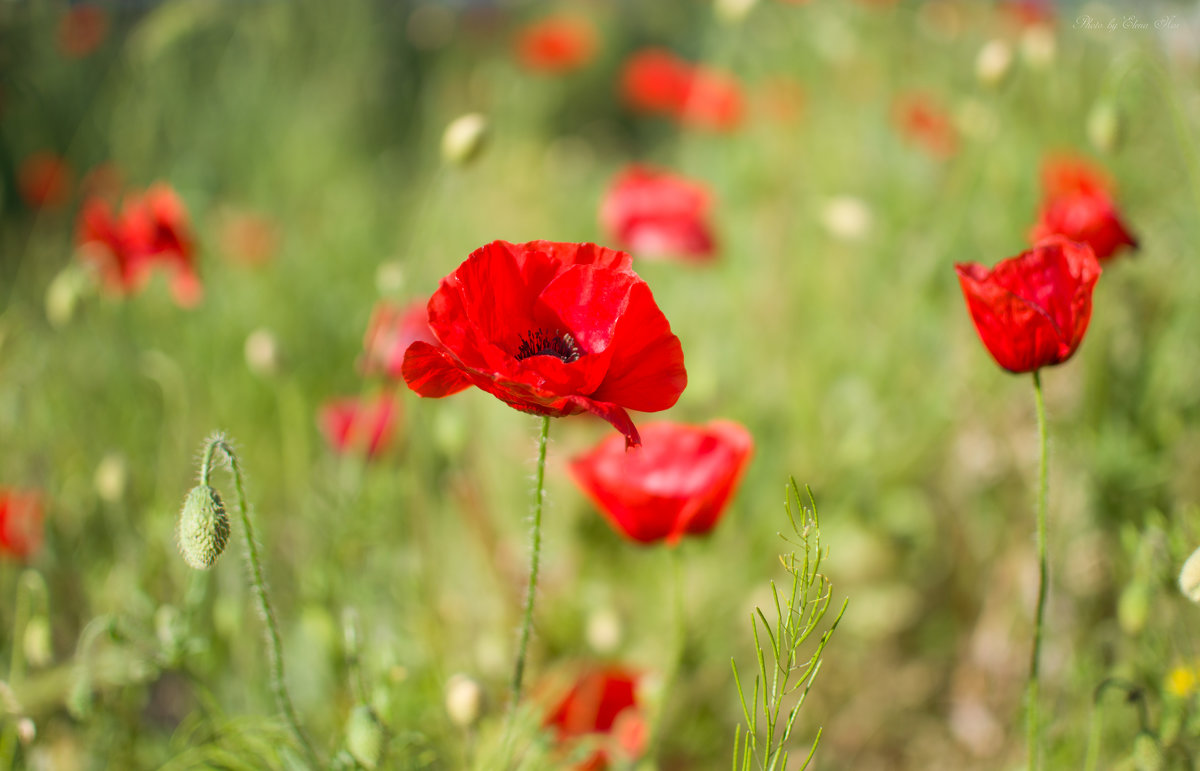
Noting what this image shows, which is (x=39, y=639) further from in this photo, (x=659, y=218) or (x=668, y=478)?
(x=659, y=218)

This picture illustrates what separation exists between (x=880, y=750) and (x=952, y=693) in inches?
9.4

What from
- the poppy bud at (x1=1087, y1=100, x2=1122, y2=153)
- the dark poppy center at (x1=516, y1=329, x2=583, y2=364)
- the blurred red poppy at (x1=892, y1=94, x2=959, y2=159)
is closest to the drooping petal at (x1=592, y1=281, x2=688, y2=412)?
the dark poppy center at (x1=516, y1=329, x2=583, y2=364)

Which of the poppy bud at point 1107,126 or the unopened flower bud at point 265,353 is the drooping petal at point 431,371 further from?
the poppy bud at point 1107,126

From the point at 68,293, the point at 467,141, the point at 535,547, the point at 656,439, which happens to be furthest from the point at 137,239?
the point at 535,547

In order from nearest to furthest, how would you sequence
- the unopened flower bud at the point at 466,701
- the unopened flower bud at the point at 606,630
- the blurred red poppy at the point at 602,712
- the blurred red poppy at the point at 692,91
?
the unopened flower bud at the point at 466,701, the blurred red poppy at the point at 602,712, the unopened flower bud at the point at 606,630, the blurred red poppy at the point at 692,91

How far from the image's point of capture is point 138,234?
1.97 metres

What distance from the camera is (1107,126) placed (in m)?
1.68

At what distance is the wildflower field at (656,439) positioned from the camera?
1185 millimetres

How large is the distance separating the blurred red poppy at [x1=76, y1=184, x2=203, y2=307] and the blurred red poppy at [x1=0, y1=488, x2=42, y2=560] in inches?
20.7

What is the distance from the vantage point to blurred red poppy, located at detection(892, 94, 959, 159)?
9.61ft

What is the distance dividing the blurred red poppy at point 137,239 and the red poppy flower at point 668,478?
45.2 inches

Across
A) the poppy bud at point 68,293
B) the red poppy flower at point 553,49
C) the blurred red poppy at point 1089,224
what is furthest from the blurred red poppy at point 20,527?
the red poppy flower at point 553,49

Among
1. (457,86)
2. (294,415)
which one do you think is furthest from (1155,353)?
(457,86)

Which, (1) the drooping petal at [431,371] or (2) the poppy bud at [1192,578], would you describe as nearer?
(1) the drooping petal at [431,371]
